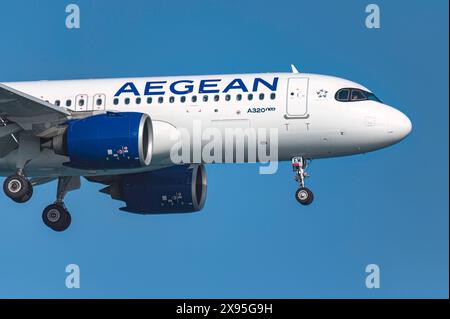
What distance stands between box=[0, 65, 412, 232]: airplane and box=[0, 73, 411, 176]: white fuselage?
34mm

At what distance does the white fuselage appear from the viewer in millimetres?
46344

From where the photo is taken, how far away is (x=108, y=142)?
44.9m

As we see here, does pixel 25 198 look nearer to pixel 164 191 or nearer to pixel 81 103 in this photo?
pixel 81 103

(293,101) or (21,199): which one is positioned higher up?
(293,101)

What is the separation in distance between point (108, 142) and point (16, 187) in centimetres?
394

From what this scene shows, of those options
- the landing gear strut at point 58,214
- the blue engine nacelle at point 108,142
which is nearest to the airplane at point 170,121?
the blue engine nacelle at point 108,142

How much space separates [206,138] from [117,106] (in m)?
3.59

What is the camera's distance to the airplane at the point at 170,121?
45250 mm

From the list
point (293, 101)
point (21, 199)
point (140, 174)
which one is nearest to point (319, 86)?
point (293, 101)

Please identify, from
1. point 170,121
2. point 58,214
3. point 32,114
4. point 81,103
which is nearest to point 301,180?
point 170,121

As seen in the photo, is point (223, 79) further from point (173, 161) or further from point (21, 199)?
point (21, 199)

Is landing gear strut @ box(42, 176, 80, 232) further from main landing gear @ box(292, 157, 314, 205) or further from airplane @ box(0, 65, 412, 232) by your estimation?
main landing gear @ box(292, 157, 314, 205)

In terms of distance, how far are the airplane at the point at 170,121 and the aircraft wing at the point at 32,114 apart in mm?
34

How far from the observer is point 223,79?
47875 millimetres
